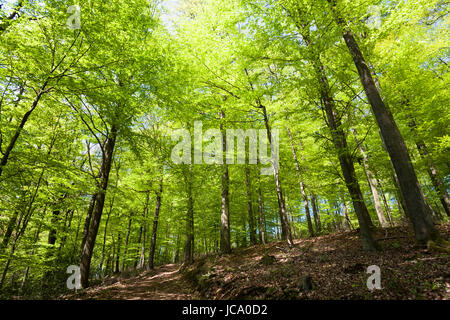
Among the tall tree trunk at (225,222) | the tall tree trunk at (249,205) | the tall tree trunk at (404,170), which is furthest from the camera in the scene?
the tall tree trunk at (249,205)

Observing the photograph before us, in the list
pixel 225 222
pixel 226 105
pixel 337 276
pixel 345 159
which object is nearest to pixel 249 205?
pixel 225 222

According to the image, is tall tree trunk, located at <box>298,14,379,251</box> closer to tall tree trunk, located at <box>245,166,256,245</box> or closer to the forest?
the forest

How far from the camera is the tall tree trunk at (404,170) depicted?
4840 millimetres

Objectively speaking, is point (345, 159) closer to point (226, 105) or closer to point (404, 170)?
point (404, 170)

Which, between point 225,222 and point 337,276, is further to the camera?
point 225,222

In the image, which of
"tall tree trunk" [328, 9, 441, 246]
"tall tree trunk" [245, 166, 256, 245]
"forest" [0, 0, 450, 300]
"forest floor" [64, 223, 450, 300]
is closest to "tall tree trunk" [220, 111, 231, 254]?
"forest" [0, 0, 450, 300]

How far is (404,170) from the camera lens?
16.9 ft

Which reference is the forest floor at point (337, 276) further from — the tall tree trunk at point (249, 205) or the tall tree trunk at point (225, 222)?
the tall tree trunk at point (249, 205)

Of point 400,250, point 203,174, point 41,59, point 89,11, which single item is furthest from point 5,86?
point 400,250

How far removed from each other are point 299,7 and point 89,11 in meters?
6.25

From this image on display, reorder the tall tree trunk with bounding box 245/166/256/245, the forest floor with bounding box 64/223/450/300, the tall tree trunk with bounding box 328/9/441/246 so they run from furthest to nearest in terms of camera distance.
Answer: the tall tree trunk with bounding box 245/166/256/245 < the tall tree trunk with bounding box 328/9/441/246 < the forest floor with bounding box 64/223/450/300

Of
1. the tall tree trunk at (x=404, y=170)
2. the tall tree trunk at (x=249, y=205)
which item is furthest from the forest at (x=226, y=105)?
the tall tree trunk at (x=249, y=205)

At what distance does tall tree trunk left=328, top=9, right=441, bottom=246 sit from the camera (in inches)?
191
